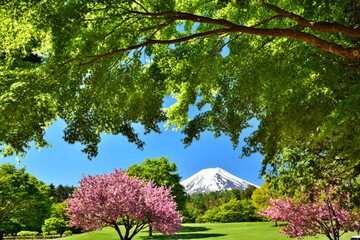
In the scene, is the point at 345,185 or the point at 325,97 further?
the point at 345,185

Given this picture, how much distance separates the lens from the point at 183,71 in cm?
1006

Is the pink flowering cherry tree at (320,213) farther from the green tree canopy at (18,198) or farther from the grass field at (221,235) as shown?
the green tree canopy at (18,198)

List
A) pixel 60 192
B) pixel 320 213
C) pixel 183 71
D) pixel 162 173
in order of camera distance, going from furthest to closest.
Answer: pixel 60 192
pixel 162 173
pixel 320 213
pixel 183 71

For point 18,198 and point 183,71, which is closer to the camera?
point 183,71

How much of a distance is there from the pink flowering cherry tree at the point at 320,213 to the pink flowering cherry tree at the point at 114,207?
7133mm

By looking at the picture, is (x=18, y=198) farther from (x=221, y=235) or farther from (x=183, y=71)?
(x=221, y=235)

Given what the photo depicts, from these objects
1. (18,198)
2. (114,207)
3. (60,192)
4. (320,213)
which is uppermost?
(60,192)

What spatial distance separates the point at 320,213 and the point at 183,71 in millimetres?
11960

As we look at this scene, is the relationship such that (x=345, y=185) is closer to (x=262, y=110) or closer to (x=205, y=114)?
(x=262, y=110)

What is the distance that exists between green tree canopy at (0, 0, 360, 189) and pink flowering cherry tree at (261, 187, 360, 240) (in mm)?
6083

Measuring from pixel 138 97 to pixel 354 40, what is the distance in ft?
23.0

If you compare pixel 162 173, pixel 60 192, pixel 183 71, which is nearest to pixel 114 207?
pixel 183 71

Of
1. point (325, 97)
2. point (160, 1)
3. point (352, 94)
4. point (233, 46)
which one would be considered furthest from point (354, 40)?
point (160, 1)

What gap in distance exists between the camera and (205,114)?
10953mm
